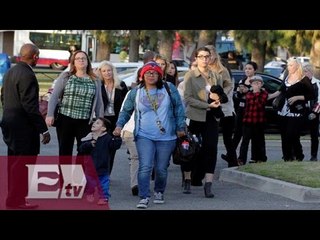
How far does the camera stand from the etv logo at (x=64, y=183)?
1073 centimetres

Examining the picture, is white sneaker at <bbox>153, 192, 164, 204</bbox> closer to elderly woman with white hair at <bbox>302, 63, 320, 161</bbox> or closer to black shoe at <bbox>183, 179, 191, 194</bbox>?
black shoe at <bbox>183, 179, 191, 194</bbox>

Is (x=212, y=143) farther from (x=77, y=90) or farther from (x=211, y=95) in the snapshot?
(x=77, y=90)

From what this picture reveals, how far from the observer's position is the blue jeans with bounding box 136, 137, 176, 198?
10.1 metres

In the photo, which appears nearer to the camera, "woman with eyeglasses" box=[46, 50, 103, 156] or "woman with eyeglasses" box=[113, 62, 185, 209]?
"woman with eyeglasses" box=[113, 62, 185, 209]

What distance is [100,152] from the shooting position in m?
10.2

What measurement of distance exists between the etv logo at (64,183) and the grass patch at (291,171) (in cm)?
266

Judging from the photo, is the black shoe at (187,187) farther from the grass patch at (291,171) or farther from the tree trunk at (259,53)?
the tree trunk at (259,53)

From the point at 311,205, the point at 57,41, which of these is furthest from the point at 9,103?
the point at 57,41

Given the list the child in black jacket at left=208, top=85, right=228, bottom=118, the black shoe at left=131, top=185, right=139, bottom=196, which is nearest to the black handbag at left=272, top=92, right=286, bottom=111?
the child in black jacket at left=208, top=85, right=228, bottom=118

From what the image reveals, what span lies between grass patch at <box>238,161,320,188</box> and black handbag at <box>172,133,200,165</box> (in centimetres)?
142

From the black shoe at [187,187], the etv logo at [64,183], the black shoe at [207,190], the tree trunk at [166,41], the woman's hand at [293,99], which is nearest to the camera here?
the etv logo at [64,183]

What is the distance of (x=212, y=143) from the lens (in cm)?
1105

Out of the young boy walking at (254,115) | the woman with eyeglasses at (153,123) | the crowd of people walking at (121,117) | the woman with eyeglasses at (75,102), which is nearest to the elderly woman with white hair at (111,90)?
the crowd of people walking at (121,117)

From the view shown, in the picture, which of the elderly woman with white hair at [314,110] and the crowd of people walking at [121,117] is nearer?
the crowd of people walking at [121,117]
